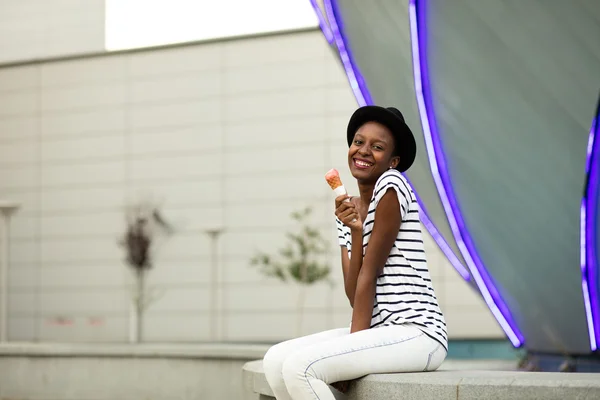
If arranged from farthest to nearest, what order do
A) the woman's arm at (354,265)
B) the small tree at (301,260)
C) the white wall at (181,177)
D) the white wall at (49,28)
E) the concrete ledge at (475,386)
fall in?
the white wall at (49,28) < the white wall at (181,177) < the small tree at (301,260) < the woman's arm at (354,265) < the concrete ledge at (475,386)

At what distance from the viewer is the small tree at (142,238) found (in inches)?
1195

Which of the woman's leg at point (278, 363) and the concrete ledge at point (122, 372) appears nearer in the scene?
the woman's leg at point (278, 363)

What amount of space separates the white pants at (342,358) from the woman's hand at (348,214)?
1.42ft

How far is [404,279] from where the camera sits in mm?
4309

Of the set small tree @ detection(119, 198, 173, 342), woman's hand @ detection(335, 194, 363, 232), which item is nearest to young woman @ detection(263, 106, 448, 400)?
woman's hand @ detection(335, 194, 363, 232)

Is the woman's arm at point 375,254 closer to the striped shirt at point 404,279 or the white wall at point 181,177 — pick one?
the striped shirt at point 404,279

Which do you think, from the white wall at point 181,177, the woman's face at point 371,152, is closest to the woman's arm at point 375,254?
the woman's face at point 371,152

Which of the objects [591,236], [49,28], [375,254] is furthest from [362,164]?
[49,28]

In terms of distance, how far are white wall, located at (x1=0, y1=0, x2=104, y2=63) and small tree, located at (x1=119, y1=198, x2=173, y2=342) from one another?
5537 mm

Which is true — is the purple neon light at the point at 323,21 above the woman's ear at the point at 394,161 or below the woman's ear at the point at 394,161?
above

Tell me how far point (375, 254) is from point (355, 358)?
44 cm

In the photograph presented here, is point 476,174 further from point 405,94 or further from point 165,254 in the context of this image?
point 165,254

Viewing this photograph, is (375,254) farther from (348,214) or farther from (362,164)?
(362,164)

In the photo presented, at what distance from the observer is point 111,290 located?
32812 mm
